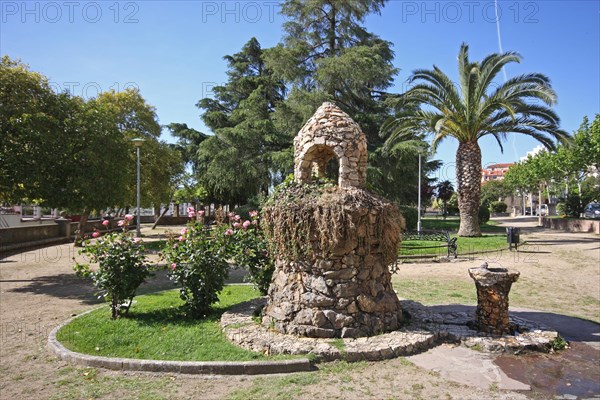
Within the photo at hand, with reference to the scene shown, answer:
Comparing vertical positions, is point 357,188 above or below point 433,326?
above

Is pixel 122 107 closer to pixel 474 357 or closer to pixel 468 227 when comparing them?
pixel 468 227

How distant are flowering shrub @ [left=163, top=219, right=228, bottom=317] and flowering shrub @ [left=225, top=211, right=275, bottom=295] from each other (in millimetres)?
355

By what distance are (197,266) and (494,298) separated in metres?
4.97

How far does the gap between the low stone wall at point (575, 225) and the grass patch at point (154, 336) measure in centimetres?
2684

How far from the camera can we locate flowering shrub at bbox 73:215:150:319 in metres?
6.92

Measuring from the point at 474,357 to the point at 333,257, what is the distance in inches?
93.9

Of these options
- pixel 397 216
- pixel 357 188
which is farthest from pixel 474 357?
pixel 357 188

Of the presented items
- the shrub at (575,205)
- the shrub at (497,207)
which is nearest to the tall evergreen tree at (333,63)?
the shrub at (575,205)

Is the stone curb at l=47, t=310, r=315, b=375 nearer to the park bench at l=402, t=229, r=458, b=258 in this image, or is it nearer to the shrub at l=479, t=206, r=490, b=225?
the park bench at l=402, t=229, r=458, b=258

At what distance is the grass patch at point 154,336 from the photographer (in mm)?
5520

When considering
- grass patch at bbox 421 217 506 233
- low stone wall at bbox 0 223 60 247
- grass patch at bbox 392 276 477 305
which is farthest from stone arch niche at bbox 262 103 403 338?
grass patch at bbox 421 217 506 233

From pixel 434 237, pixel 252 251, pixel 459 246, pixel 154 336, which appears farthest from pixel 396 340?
pixel 434 237

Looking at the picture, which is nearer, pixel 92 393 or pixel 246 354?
pixel 92 393

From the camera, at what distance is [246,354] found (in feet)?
17.7
